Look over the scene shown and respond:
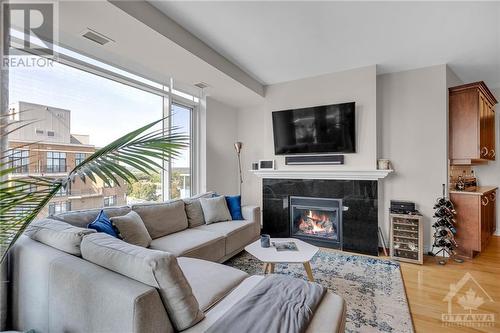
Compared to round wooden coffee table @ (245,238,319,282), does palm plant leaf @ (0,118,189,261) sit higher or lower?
higher

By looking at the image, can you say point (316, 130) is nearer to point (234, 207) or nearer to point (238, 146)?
point (238, 146)

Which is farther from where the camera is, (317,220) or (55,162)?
(317,220)

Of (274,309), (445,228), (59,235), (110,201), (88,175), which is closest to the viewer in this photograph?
(88,175)

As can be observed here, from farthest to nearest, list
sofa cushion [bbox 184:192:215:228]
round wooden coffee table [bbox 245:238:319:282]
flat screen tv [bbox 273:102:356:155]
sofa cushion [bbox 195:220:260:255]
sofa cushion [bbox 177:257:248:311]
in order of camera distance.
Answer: flat screen tv [bbox 273:102:356:155] → sofa cushion [bbox 184:192:215:228] → sofa cushion [bbox 195:220:260:255] → round wooden coffee table [bbox 245:238:319:282] → sofa cushion [bbox 177:257:248:311]

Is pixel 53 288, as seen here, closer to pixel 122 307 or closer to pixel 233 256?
pixel 122 307

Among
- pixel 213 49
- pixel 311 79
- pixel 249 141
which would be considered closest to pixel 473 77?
pixel 311 79

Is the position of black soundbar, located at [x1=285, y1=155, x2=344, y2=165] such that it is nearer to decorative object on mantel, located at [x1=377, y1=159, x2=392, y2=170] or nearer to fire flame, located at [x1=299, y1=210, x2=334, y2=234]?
decorative object on mantel, located at [x1=377, y1=159, x2=392, y2=170]

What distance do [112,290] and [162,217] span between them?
180cm

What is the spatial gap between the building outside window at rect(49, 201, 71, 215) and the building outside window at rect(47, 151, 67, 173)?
35 centimetres

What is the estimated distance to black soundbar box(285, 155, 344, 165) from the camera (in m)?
3.64

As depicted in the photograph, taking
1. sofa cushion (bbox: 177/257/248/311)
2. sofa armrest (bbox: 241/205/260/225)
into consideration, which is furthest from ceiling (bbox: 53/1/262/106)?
sofa cushion (bbox: 177/257/248/311)

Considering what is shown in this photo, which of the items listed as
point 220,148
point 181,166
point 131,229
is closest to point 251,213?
point 181,166

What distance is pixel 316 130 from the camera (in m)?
3.74

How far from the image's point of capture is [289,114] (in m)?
3.94
